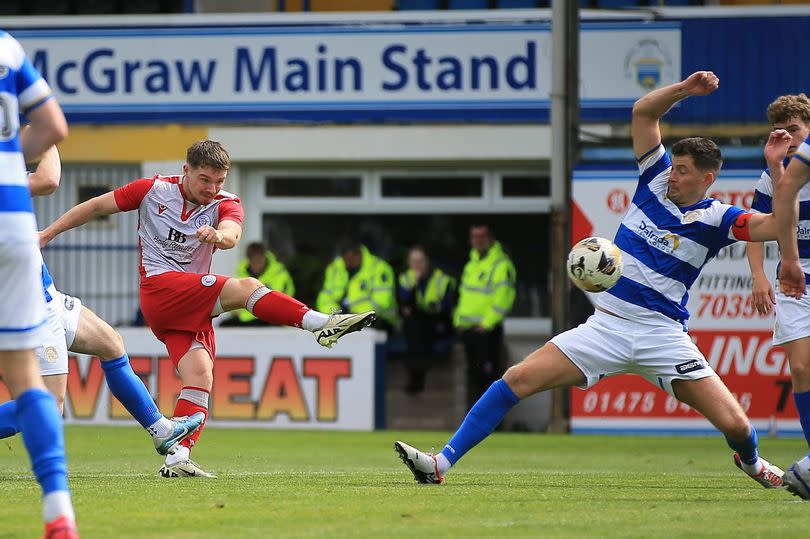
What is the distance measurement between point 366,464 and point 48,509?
245 inches

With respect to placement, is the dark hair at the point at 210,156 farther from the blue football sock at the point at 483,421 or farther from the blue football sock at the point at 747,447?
the blue football sock at the point at 747,447

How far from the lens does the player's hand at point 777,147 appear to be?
7680 mm

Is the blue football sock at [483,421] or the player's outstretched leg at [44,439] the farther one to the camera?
the blue football sock at [483,421]

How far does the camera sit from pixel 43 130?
5.52 m

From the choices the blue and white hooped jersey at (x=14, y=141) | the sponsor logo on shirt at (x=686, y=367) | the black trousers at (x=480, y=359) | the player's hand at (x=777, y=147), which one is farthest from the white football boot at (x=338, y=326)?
the black trousers at (x=480, y=359)

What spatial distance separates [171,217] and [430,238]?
41.7ft

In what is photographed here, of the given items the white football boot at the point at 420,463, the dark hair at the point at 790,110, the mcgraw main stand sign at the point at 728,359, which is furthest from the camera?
the mcgraw main stand sign at the point at 728,359

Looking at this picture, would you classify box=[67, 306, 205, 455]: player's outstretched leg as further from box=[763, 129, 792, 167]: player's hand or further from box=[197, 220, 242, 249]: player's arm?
box=[763, 129, 792, 167]: player's hand

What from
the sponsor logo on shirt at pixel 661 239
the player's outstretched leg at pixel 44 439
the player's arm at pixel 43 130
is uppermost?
the player's arm at pixel 43 130

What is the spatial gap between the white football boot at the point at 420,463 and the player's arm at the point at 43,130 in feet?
9.77

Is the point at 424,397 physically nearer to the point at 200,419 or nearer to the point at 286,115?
the point at 286,115

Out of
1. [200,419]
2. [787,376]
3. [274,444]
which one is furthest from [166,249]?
[787,376]

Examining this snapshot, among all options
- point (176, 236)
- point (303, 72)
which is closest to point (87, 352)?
point (176, 236)

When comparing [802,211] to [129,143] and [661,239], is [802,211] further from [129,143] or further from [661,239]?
[129,143]
